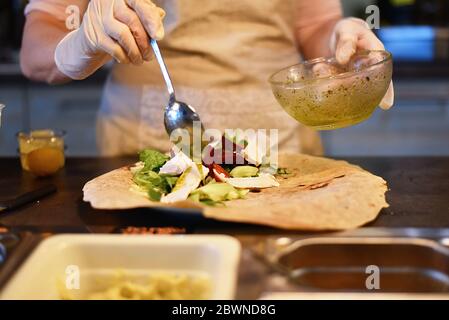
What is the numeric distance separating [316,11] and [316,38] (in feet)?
0.25

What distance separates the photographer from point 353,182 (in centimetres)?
119

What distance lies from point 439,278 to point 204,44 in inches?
37.3

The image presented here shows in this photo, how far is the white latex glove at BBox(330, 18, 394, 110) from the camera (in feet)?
4.61


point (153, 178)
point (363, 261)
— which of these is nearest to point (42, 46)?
point (153, 178)

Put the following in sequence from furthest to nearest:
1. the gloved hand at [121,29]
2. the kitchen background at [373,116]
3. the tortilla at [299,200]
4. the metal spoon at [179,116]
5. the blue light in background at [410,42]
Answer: the blue light in background at [410,42] → the kitchen background at [373,116] → the metal spoon at [179,116] → the gloved hand at [121,29] → the tortilla at [299,200]

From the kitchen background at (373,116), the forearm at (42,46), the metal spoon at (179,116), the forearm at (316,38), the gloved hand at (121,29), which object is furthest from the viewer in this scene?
the kitchen background at (373,116)

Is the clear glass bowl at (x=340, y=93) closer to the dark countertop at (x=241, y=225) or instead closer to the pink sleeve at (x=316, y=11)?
the dark countertop at (x=241, y=225)

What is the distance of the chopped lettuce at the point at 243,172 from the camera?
4.27 feet

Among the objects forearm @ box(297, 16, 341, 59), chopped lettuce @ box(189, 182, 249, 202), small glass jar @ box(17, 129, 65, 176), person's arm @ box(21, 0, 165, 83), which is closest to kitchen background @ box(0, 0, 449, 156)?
forearm @ box(297, 16, 341, 59)

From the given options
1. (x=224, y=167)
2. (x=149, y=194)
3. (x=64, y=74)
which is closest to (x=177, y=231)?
(x=149, y=194)

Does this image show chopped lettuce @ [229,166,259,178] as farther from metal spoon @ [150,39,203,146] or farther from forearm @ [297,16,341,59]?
forearm @ [297,16,341,59]

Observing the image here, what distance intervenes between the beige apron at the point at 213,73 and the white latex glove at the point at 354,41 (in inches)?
9.6

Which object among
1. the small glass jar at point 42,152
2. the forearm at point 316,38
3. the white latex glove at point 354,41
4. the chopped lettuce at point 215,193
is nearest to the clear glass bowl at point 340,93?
the white latex glove at point 354,41
